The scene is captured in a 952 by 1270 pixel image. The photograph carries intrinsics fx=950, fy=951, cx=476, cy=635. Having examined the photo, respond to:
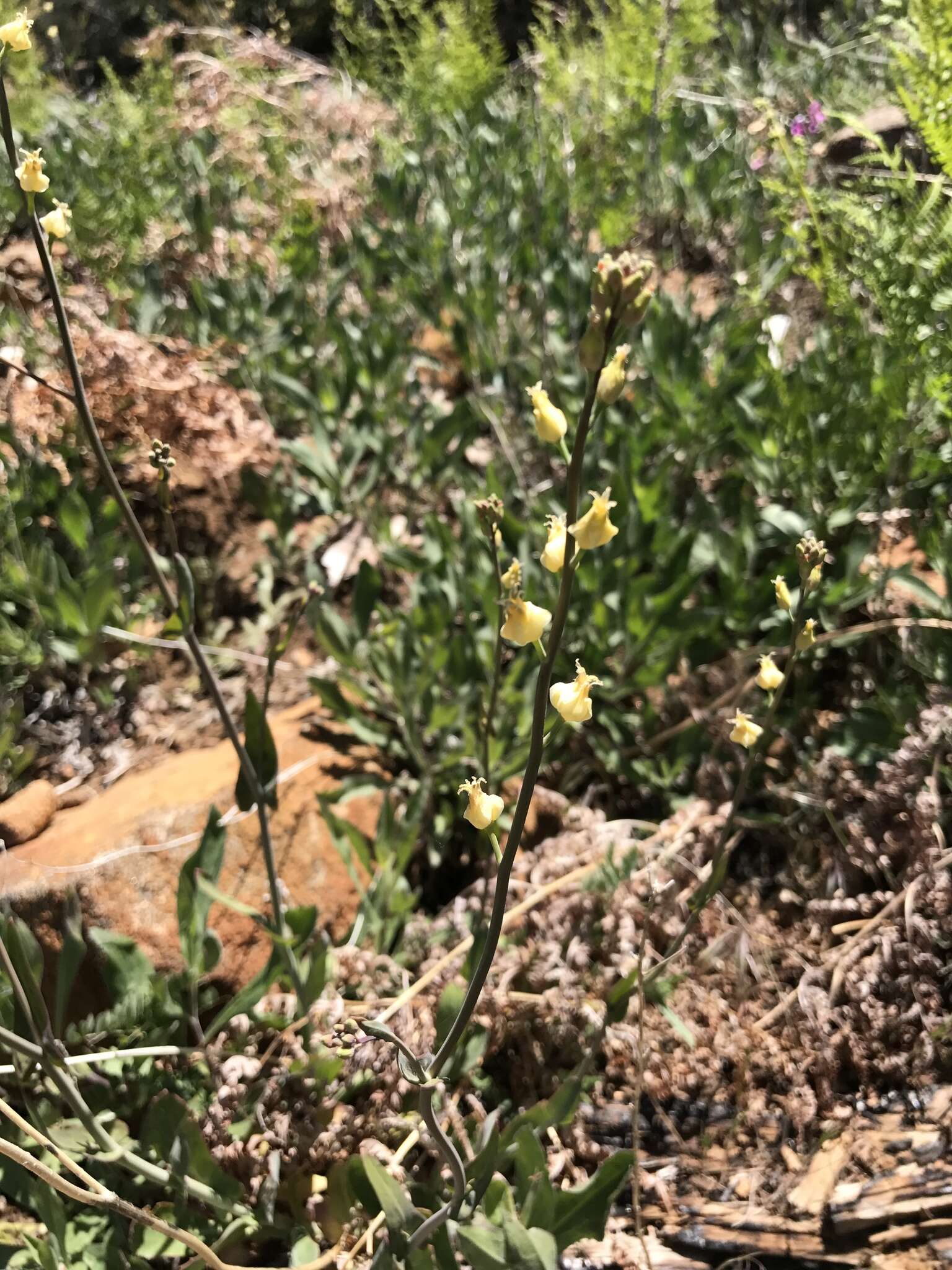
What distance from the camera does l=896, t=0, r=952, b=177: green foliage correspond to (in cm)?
229

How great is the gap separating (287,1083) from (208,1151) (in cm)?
26

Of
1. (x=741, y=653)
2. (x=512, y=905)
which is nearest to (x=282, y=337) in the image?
(x=741, y=653)

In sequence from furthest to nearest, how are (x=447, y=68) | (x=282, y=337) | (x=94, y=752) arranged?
(x=447, y=68)
(x=282, y=337)
(x=94, y=752)

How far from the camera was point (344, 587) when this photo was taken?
141 inches

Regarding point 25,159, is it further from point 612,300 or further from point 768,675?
point 768,675

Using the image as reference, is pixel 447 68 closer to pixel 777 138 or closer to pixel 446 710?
pixel 777 138

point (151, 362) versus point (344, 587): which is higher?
point (151, 362)

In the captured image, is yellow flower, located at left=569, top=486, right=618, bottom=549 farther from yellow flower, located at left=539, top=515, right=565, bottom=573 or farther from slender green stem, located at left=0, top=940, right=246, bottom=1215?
slender green stem, located at left=0, top=940, right=246, bottom=1215

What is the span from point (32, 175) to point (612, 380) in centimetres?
94

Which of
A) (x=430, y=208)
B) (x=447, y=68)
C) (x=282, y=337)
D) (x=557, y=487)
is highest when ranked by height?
(x=447, y=68)

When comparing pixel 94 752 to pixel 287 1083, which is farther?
pixel 94 752

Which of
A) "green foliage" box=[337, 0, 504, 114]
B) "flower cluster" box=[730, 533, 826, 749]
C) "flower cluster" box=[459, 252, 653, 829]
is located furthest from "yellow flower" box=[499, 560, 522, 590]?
"green foliage" box=[337, 0, 504, 114]

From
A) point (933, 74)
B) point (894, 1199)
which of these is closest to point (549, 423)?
point (894, 1199)

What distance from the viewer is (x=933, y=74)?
96.5 inches
